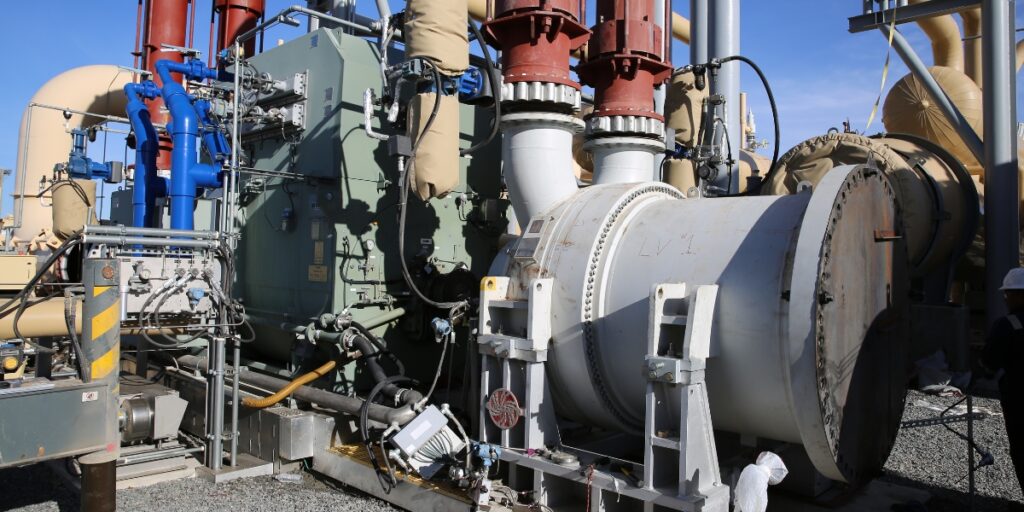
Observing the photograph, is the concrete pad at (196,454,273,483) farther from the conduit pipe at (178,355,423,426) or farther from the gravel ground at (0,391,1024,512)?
the conduit pipe at (178,355,423,426)

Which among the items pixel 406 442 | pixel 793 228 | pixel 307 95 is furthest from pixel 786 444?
pixel 307 95

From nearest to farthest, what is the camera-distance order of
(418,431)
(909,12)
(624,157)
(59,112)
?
(418,431) < (624,157) < (909,12) < (59,112)

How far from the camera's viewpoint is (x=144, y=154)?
346 inches

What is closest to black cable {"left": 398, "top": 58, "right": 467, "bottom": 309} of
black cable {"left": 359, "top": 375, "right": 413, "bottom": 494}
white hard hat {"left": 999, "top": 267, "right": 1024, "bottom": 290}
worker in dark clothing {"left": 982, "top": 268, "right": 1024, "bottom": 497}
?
black cable {"left": 359, "top": 375, "right": 413, "bottom": 494}

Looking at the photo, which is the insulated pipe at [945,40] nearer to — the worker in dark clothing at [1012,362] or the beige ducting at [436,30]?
the worker in dark clothing at [1012,362]

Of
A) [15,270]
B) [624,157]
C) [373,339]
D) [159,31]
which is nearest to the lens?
[15,270]

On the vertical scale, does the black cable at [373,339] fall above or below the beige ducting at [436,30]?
below

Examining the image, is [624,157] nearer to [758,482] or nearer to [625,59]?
[625,59]

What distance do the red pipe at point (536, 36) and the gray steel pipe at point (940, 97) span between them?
6.23 m

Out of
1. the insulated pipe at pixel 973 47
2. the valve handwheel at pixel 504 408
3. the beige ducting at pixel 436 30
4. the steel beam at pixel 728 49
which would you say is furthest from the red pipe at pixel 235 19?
the insulated pipe at pixel 973 47

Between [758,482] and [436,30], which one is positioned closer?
[758,482]

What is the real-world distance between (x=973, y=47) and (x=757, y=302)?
16763mm

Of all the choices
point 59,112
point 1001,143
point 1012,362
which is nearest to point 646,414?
point 1012,362

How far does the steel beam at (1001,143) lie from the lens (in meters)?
8.24
